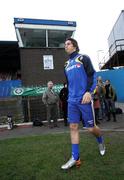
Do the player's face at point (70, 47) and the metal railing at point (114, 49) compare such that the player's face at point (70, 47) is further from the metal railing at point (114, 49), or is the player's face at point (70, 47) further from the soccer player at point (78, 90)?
the metal railing at point (114, 49)

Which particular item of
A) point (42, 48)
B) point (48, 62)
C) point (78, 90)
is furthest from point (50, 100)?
point (78, 90)

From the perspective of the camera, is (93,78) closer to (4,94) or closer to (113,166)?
(113,166)

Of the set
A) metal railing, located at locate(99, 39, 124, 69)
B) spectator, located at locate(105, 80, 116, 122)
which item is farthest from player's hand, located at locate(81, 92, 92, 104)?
metal railing, located at locate(99, 39, 124, 69)

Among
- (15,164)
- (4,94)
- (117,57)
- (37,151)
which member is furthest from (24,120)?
(117,57)

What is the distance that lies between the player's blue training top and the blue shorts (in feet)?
0.40

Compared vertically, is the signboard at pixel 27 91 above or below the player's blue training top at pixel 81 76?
above

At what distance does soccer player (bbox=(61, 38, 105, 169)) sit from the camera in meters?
6.08

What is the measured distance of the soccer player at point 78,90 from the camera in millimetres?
6078

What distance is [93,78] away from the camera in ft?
20.1

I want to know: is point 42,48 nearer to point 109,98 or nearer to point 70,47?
point 109,98

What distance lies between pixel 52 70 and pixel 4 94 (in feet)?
13.2

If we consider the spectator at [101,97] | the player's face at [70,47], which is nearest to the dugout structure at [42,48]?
the spectator at [101,97]

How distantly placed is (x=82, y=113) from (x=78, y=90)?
399mm

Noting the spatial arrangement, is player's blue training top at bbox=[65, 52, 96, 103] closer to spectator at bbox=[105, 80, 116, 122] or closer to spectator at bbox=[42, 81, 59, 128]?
spectator at bbox=[42, 81, 59, 128]
